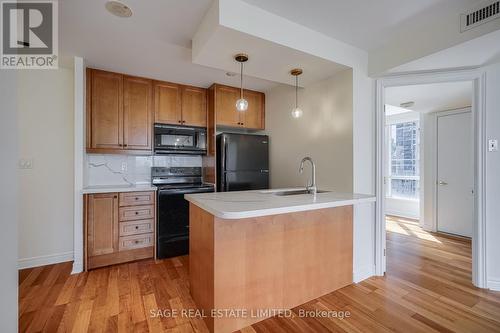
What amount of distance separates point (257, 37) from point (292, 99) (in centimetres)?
154

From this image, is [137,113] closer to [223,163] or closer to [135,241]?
[223,163]

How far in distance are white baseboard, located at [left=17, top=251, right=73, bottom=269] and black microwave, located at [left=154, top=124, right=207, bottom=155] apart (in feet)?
5.67

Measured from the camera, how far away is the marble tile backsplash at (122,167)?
3100mm

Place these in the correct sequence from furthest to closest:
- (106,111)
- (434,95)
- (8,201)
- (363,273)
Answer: (434,95) → (106,111) → (363,273) → (8,201)

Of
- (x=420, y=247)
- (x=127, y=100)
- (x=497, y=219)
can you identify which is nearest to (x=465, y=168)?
(x=420, y=247)

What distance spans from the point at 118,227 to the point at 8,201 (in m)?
1.91

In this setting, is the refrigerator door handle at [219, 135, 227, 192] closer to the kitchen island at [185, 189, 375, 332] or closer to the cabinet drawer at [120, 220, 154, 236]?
the cabinet drawer at [120, 220, 154, 236]

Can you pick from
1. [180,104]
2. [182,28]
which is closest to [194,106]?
[180,104]

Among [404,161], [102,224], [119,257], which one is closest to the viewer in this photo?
[102,224]

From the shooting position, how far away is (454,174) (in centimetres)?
383

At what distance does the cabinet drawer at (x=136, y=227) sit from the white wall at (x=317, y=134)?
192 cm

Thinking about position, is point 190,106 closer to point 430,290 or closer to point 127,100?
point 127,100

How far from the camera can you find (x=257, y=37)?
5.85 ft

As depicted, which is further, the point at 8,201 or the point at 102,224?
the point at 102,224
